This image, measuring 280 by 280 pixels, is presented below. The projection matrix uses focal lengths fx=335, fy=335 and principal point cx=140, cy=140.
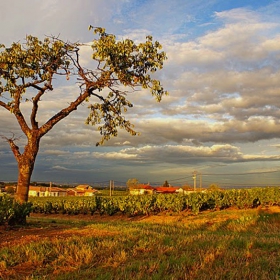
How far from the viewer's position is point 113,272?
526cm

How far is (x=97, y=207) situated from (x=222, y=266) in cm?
2383

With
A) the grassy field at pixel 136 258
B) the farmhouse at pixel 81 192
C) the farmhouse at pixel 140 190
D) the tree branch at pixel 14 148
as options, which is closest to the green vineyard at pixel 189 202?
the tree branch at pixel 14 148

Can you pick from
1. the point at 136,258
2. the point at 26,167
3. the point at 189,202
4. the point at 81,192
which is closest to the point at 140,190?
the point at 81,192

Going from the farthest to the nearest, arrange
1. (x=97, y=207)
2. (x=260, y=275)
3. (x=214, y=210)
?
(x=97, y=207), (x=214, y=210), (x=260, y=275)

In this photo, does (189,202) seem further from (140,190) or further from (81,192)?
(81,192)

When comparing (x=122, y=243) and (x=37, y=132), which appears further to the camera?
(x=37, y=132)

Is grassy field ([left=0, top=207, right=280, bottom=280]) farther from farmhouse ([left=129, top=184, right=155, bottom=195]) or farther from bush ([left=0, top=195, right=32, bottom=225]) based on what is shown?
farmhouse ([left=129, top=184, right=155, bottom=195])

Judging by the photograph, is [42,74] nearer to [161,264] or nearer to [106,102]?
[106,102]

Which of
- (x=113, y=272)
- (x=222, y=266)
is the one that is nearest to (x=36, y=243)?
(x=113, y=272)

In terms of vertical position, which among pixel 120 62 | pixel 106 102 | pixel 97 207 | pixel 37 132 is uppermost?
pixel 120 62

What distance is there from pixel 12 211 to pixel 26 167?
2.21m

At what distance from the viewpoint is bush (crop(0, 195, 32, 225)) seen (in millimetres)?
9609

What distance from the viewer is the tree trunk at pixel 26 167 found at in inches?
454

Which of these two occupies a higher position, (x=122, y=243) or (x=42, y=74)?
(x=42, y=74)
